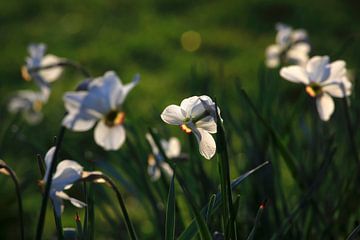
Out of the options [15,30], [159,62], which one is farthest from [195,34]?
[15,30]

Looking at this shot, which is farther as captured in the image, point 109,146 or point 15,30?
point 15,30

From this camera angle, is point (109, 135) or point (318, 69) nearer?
point (109, 135)

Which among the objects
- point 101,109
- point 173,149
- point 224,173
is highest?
point 101,109

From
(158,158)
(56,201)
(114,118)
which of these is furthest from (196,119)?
(158,158)

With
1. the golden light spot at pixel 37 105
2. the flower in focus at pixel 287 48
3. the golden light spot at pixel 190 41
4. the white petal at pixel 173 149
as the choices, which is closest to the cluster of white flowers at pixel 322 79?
the white petal at pixel 173 149

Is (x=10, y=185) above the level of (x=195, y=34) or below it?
below

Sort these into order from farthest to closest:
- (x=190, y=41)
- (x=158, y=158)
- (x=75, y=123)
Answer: (x=190, y=41), (x=158, y=158), (x=75, y=123)

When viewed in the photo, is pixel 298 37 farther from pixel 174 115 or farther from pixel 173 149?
pixel 174 115

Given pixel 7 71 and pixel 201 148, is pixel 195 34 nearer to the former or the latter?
pixel 7 71
